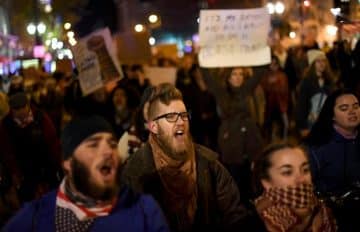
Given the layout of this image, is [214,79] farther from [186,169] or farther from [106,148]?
[106,148]

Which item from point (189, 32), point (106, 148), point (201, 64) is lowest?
point (189, 32)

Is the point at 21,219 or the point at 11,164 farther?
the point at 11,164

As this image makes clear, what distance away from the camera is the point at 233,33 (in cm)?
1038

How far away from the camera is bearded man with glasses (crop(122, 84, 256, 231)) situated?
502 cm

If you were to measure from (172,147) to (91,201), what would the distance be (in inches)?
51.2

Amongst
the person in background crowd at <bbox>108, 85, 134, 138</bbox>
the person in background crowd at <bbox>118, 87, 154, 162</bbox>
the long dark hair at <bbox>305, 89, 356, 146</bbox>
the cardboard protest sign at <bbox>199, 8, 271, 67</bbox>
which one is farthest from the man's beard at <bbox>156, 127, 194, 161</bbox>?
the person in background crowd at <bbox>108, 85, 134, 138</bbox>

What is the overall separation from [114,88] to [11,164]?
394 centimetres

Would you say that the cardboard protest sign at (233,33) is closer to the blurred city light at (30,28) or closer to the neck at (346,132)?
the neck at (346,132)

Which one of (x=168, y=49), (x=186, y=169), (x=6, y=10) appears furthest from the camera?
(x=6, y=10)

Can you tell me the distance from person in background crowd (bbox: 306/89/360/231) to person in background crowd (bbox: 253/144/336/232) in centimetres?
148

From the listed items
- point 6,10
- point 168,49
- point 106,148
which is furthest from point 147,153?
point 6,10

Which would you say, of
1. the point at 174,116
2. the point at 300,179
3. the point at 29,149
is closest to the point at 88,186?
the point at 300,179

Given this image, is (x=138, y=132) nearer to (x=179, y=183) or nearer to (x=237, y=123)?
(x=179, y=183)

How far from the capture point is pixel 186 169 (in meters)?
5.01
